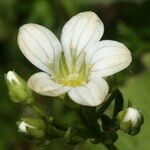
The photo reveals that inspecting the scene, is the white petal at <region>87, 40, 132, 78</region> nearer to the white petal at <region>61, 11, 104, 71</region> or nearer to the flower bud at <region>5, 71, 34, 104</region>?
the white petal at <region>61, 11, 104, 71</region>

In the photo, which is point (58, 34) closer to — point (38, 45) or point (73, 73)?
point (73, 73)

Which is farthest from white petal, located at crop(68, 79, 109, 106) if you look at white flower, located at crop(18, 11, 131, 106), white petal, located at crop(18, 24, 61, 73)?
white petal, located at crop(18, 24, 61, 73)

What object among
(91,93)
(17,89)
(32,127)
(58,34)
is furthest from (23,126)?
(58,34)

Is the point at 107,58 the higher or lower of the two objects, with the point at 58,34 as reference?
higher

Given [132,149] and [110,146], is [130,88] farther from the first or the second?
[110,146]

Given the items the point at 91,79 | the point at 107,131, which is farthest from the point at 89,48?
the point at 107,131
